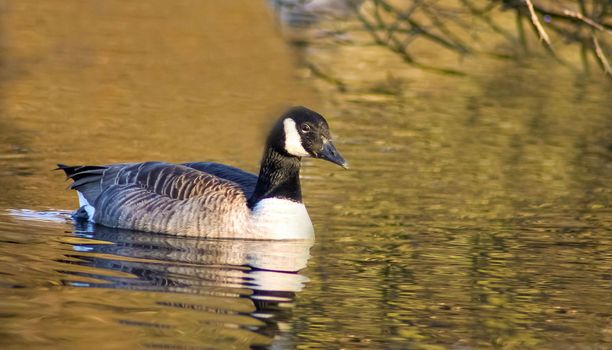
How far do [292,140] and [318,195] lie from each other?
249 centimetres

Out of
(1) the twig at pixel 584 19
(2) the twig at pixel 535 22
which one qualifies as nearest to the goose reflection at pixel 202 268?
(2) the twig at pixel 535 22

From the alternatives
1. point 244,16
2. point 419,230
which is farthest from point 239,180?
point 244,16

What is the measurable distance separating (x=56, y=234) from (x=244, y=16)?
18.7 meters

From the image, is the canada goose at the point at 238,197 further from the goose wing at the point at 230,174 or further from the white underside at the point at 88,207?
the white underside at the point at 88,207

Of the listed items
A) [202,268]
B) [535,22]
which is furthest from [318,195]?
[535,22]

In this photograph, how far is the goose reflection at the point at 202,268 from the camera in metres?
10.9

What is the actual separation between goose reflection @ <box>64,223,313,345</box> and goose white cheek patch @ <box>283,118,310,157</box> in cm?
94

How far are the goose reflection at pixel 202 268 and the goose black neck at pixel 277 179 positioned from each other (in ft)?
1.62

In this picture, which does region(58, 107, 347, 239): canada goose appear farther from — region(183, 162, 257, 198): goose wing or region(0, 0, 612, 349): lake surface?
region(0, 0, 612, 349): lake surface

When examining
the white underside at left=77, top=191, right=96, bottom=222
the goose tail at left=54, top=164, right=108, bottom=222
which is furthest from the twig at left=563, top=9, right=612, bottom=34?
the goose tail at left=54, top=164, right=108, bottom=222

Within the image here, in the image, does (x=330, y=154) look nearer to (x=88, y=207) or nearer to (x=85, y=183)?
(x=88, y=207)

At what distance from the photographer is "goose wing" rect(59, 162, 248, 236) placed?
549 inches

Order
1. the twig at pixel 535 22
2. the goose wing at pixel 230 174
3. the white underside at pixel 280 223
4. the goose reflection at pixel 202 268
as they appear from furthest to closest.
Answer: the goose wing at pixel 230 174 → the white underside at pixel 280 223 → the goose reflection at pixel 202 268 → the twig at pixel 535 22

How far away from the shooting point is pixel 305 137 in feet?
45.9
